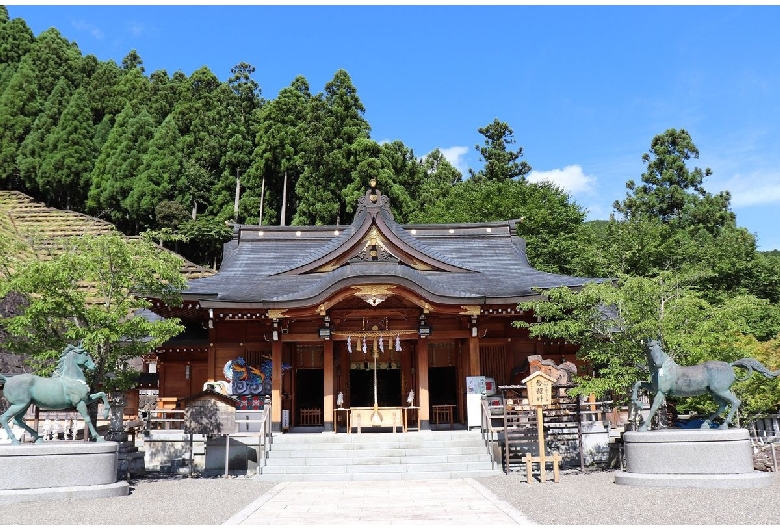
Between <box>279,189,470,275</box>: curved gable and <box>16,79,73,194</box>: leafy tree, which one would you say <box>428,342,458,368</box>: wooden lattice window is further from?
<box>16,79,73,194</box>: leafy tree

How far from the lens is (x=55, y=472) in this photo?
10.3 meters

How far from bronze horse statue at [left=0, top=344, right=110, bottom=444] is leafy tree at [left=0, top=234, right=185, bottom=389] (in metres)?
0.43

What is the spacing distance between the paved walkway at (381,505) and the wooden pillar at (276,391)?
4.00 metres

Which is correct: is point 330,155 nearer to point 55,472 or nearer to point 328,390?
point 328,390

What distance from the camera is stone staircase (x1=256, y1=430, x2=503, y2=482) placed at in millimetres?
13531

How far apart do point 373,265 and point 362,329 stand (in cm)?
207

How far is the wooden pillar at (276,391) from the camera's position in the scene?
1652 centimetres

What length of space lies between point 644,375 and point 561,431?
134 inches

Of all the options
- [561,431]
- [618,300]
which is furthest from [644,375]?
[561,431]

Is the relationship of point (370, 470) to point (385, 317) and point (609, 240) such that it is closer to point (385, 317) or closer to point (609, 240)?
point (385, 317)

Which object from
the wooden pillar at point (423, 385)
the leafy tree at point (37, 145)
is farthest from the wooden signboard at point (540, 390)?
the leafy tree at point (37, 145)

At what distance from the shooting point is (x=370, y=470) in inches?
541

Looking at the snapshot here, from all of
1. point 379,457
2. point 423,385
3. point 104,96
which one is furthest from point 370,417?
point 104,96

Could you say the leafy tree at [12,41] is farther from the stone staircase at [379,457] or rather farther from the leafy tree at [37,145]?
the stone staircase at [379,457]
